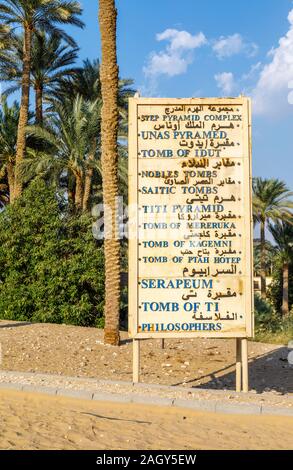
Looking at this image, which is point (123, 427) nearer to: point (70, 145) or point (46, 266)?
point (46, 266)

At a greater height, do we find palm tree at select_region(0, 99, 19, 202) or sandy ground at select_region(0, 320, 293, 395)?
palm tree at select_region(0, 99, 19, 202)

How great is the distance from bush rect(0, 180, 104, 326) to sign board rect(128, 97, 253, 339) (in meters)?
11.2

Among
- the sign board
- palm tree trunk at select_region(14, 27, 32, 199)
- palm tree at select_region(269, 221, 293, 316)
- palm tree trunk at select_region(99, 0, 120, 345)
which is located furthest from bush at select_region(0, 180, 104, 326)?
palm tree at select_region(269, 221, 293, 316)

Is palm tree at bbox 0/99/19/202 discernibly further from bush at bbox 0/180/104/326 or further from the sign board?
the sign board

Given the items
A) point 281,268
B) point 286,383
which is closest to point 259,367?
point 286,383

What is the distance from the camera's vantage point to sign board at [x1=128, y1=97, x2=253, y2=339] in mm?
9195

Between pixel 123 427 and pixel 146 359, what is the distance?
22.5 ft

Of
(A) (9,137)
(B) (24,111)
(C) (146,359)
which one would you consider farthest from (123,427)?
(A) (9,137)

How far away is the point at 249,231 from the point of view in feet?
30.6

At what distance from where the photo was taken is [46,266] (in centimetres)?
2069

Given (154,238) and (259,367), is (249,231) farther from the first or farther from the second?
(259,367)

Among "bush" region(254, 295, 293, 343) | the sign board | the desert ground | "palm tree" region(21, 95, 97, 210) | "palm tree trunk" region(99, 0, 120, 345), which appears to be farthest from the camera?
"palm tree" region(21, 95, 97, 210)

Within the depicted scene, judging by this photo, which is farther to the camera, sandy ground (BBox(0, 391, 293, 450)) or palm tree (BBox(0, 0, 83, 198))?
palm tree (BBox(0, 0, 83, 198))

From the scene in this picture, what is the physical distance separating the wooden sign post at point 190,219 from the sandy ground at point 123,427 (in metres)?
1.65
